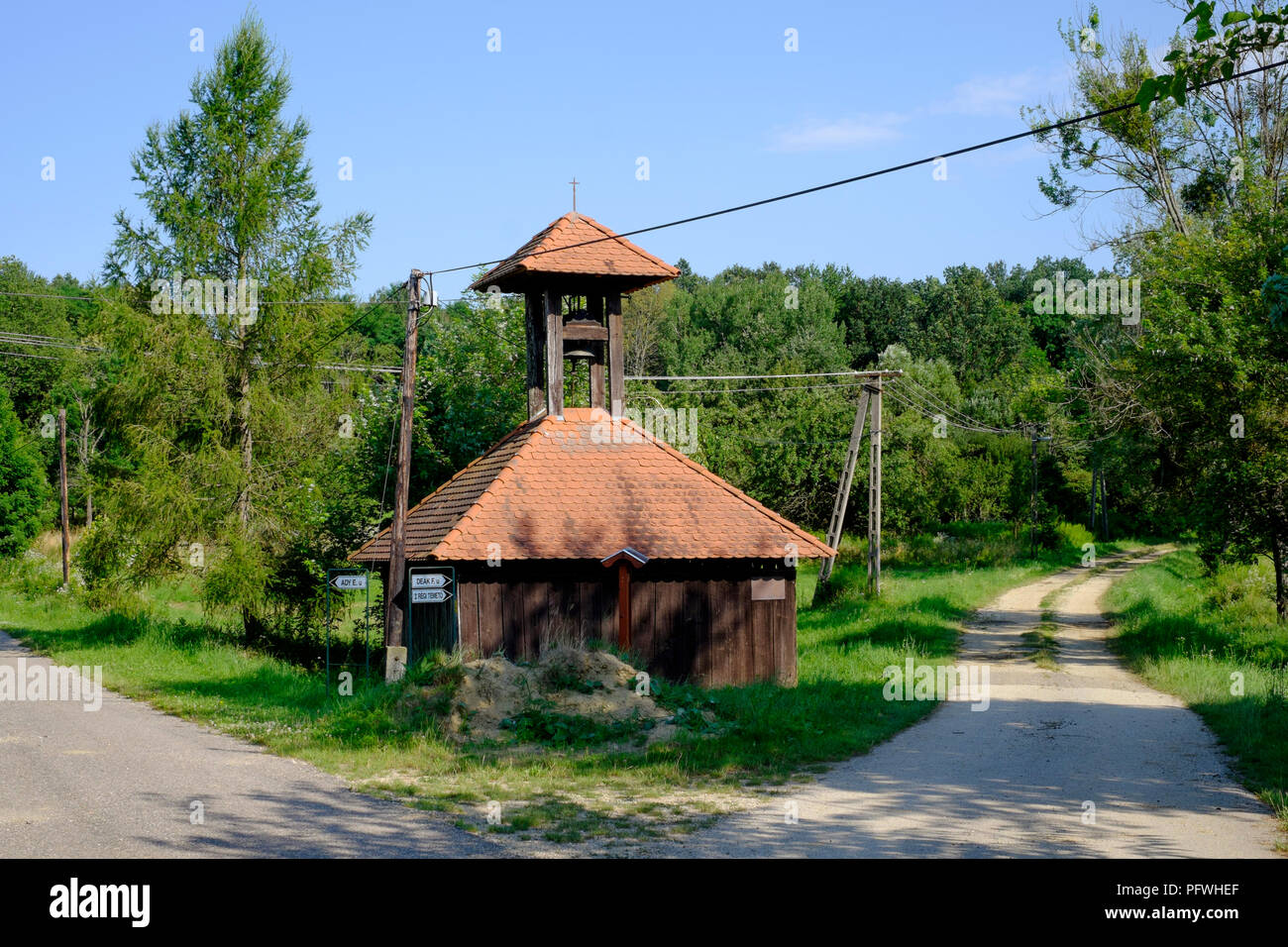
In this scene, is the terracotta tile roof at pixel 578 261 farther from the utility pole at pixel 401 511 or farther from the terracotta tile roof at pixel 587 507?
the utility pole at pixel 401 511

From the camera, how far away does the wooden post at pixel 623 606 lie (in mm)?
18062

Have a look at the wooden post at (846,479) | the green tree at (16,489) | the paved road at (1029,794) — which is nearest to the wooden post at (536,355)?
the paved road at (1029,794)

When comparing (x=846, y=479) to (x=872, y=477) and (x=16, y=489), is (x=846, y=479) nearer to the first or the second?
(x=872, y=477)

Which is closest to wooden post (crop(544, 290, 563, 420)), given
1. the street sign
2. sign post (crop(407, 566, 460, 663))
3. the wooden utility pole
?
sign post (crop(407, 566, 460, 663))

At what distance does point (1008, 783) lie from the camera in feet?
35.4

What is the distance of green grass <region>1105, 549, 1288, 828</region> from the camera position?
12.0m

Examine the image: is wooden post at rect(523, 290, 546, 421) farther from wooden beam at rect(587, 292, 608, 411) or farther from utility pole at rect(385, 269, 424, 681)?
utility pole at rect(385, 269, 424, 681)

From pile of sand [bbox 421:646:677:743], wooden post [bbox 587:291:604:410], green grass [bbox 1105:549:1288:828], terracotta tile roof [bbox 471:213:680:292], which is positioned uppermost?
terracotta tile roof [bbox 471:213:680:292]

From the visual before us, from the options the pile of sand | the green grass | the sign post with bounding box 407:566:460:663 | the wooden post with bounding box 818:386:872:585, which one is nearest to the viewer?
the green grass

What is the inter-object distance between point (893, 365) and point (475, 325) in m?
38.1

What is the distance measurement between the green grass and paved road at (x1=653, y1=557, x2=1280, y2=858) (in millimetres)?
315

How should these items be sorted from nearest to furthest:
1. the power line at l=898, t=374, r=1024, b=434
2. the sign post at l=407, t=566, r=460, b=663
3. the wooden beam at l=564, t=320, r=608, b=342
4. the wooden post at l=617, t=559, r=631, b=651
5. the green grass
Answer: the green grass < the sign post at l=407, t=566, r=460, b=663 < the wooden post at l=617, t=559, r=631, b=651 < the wooden beam at l=564, t=320, r=608, b=342 < the power line at l=898, t=374, r=1024, b=434

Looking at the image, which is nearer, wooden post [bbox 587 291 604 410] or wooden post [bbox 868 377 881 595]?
wooden post [bbox 587 291 604 410]
